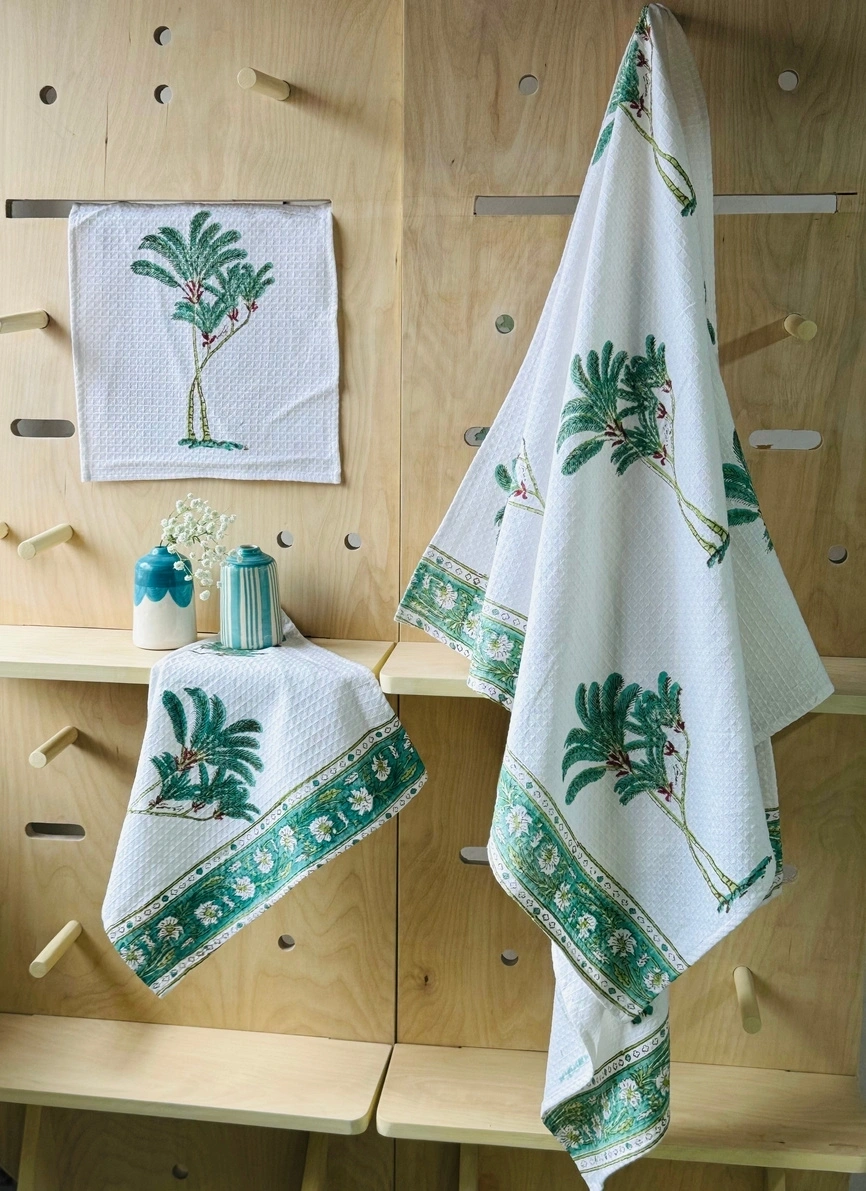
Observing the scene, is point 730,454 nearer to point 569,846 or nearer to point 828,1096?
point 569,846

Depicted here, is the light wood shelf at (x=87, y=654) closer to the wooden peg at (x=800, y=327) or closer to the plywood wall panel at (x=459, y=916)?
the plywood wall panel at (x=459, y=916)

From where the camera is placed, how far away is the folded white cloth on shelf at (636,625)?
87cm

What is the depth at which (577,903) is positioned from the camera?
0.93 m

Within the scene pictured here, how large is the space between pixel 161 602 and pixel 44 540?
0.47 feet

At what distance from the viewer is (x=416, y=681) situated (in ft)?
3.23

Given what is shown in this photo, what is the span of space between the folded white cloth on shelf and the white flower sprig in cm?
30

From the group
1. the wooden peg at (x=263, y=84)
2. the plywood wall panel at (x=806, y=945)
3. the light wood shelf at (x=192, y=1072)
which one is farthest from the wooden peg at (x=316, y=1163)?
the wooden peg at (x=263, y=84)

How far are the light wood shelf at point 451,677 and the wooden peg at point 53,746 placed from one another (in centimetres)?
35

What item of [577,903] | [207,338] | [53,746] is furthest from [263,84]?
[577,903]

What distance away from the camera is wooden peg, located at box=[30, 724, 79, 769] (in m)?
1.06

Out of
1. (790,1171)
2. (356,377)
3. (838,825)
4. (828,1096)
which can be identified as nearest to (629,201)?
(356,377)

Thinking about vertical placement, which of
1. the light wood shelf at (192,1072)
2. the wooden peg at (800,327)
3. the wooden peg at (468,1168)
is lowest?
the wooden peg at (468,1168)

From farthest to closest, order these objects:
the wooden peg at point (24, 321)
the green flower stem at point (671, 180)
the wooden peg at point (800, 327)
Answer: the wooden peg at point (24, 321) → the wooden peg at point (800, 327) → the green flower stem at point (671, 180)

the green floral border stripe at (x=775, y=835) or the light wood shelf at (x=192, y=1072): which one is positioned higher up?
the green floral border stripe at (x=775, y=835)
